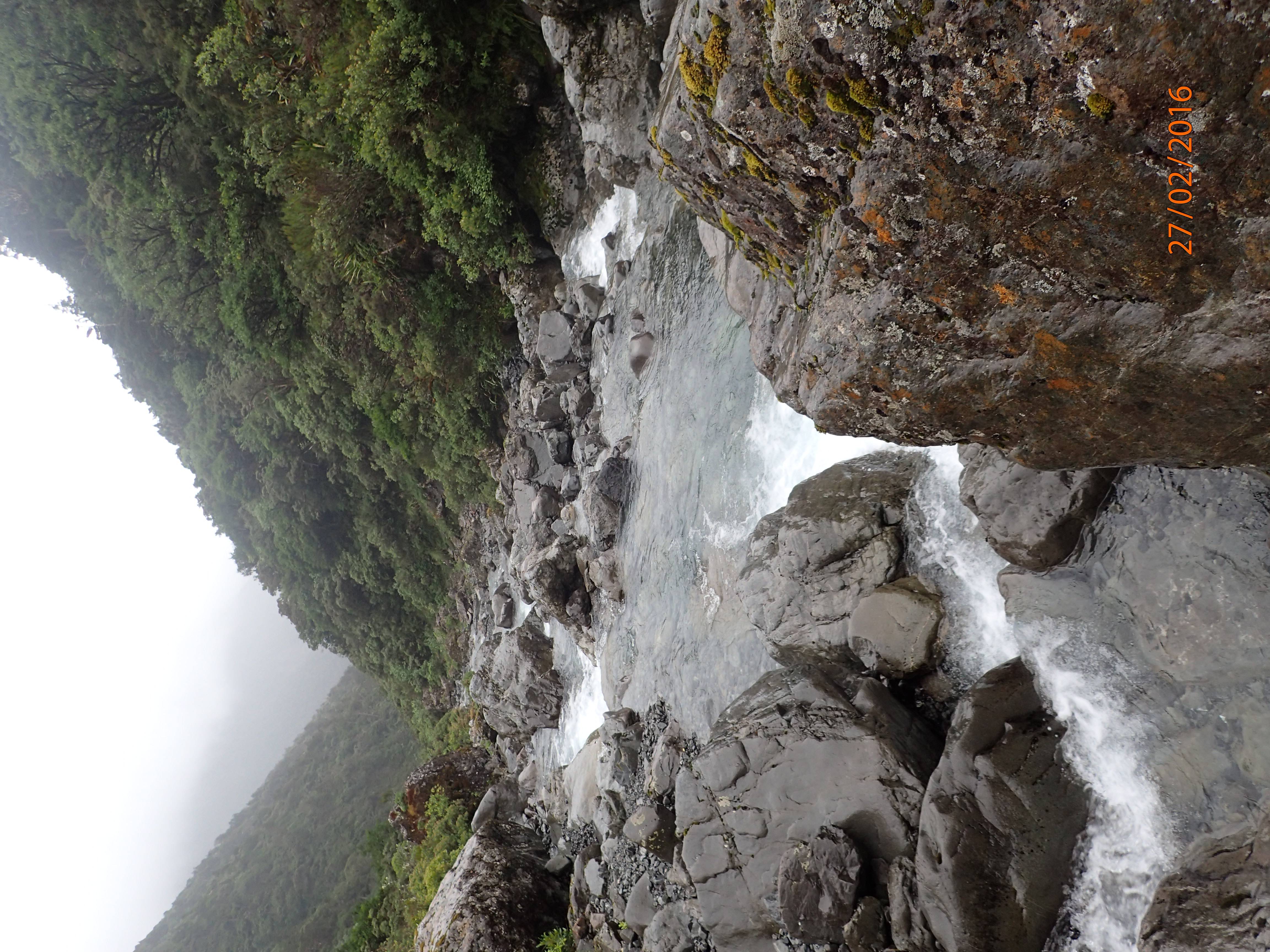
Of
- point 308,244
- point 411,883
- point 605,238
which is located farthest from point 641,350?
point 411,883

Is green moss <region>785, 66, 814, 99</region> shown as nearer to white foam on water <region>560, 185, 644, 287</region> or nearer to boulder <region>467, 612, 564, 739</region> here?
white foam on water <region>560, 185, 644, 287</region>

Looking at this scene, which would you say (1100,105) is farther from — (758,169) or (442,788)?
(442,788)

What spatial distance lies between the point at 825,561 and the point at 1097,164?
4440 millimetres

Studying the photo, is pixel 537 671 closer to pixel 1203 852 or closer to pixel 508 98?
pixel 508 98

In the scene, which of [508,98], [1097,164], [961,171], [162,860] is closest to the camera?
[1097,164]

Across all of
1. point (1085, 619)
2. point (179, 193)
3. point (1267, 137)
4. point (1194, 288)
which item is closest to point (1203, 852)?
point (1085, 619)

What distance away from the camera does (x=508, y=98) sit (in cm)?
1155

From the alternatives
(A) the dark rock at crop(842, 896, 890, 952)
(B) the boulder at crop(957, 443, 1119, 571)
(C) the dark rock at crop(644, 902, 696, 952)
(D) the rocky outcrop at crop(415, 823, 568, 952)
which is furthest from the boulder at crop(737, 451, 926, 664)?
(D) the rocky outcrop at crop(415, 823, 568, 952)

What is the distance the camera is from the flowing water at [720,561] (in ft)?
15.0

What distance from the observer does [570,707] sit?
13906 millimetres

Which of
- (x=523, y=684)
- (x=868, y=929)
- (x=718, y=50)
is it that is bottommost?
(x=868, y=929)

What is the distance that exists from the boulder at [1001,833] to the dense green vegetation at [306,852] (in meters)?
24.0

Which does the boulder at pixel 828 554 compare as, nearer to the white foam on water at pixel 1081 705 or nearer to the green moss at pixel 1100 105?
the white foam on water at pixel 1081 705

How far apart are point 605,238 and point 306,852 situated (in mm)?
29750
